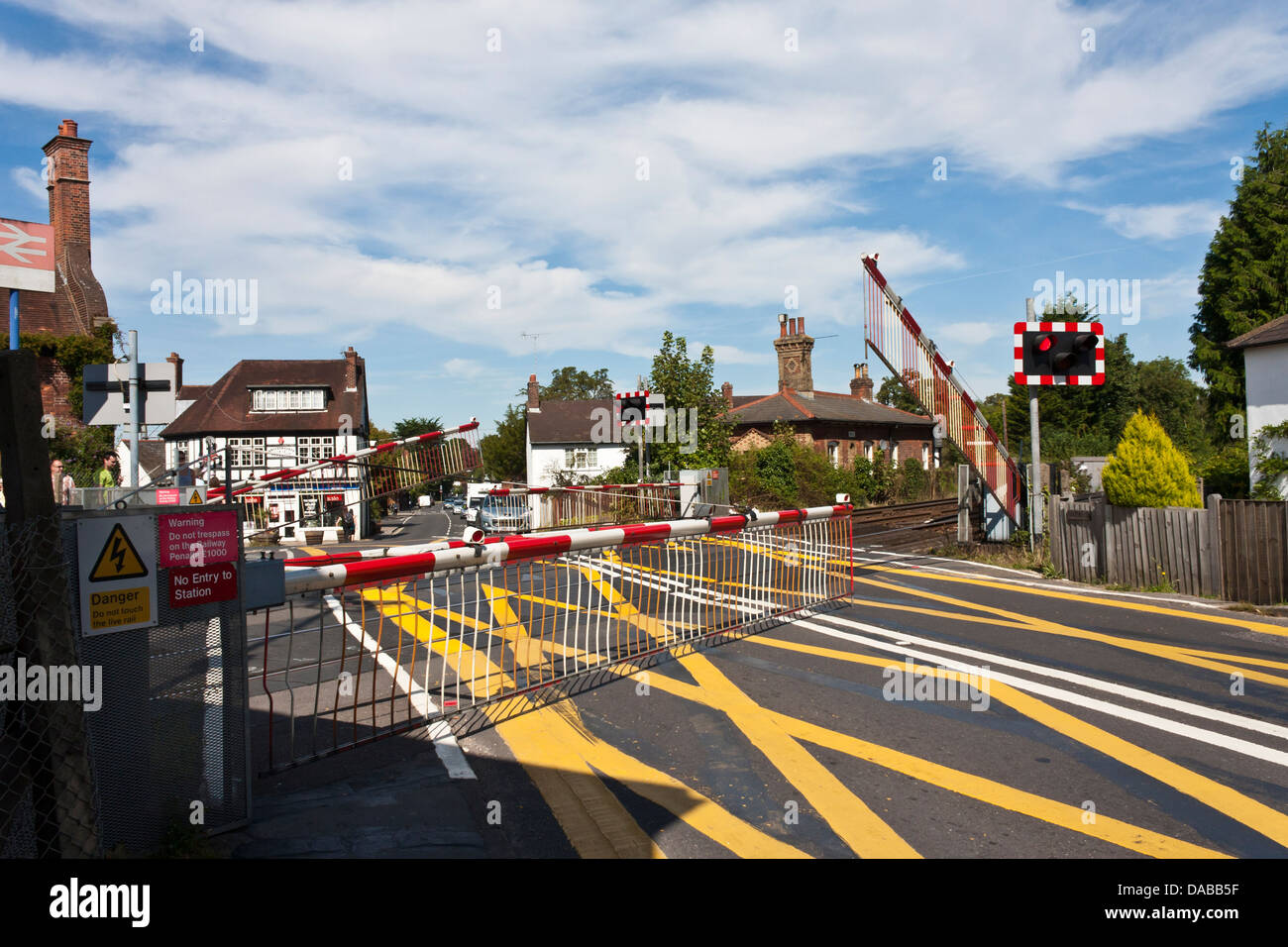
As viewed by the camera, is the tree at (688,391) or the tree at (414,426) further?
the tree at (414,426)

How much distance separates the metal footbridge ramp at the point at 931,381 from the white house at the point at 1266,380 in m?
5.62

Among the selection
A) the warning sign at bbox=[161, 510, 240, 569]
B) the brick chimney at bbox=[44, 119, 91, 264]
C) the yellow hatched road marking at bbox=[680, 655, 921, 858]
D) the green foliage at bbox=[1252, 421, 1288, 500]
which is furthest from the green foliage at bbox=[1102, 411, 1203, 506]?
the brick chimney at bbox=[44, 119, 91, 264]

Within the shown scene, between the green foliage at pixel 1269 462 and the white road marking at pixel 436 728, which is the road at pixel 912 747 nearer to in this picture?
the white road marking at pixel 436 728

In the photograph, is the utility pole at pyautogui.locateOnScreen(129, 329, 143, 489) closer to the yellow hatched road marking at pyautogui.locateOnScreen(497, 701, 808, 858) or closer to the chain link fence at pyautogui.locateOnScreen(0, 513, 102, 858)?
the yellow hatched road marking at pyautogui.locateOnScreen(497, 701, 808, 858)

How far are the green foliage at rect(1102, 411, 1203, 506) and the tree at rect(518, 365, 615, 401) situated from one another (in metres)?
106

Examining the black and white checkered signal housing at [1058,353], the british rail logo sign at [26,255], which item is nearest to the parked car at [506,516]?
the black and white checkered signal housing at [1058,353]

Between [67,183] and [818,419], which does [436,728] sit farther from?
[67,183]

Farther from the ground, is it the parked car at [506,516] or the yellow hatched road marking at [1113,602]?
the parked car at [506,516]

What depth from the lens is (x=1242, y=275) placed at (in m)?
35.2

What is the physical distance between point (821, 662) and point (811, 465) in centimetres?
2769

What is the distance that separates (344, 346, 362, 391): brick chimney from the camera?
153 feet

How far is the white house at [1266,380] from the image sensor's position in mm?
16641
